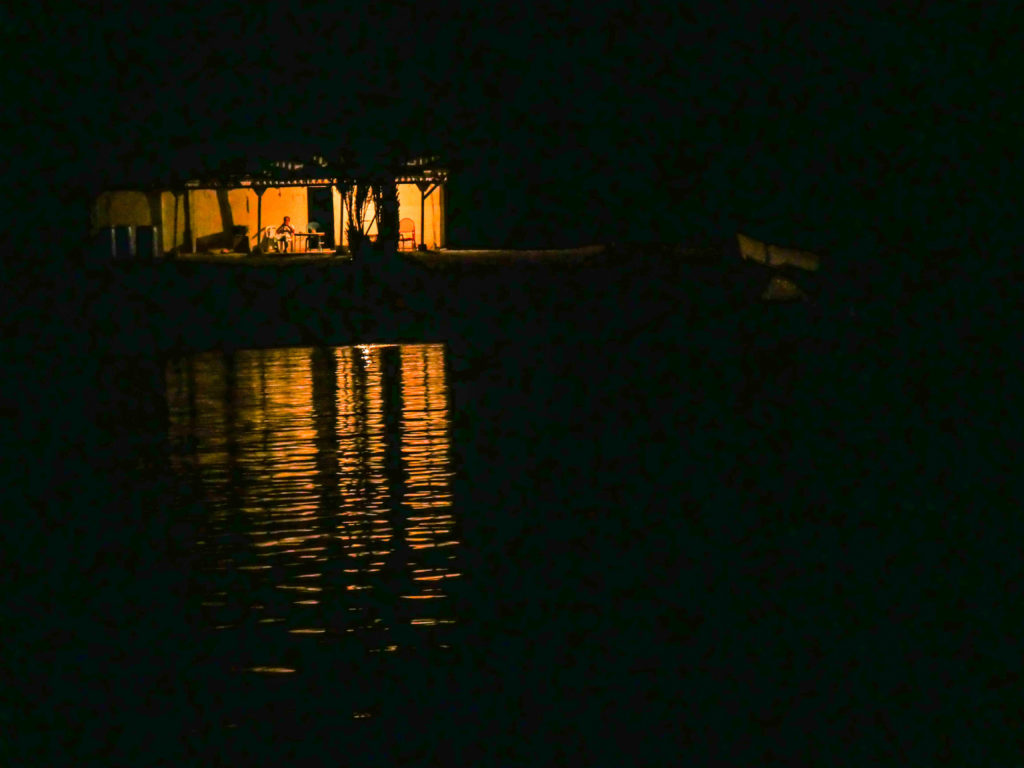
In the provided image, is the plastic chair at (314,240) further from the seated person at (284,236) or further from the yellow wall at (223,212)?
the seated person at (284,236)

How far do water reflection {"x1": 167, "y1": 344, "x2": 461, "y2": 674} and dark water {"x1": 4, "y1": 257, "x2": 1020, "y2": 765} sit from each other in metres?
0.03

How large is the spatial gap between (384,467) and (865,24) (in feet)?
61.5

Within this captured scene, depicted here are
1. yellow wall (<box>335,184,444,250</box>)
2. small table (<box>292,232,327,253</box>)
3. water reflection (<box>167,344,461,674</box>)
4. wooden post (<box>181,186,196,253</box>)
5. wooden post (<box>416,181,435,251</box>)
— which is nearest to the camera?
water reflection (<box>167,344,461,674</box>)

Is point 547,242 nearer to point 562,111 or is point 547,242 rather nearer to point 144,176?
point 562,111

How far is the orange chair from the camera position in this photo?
28.9m

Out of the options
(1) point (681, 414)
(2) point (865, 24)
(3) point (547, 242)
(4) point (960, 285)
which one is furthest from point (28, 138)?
(1) point (681, 414)

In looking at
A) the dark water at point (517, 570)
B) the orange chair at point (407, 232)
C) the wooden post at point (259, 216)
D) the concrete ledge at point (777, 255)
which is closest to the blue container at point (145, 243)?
the wooden post at point (259, 216)

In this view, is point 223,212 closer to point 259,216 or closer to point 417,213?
point 259,216

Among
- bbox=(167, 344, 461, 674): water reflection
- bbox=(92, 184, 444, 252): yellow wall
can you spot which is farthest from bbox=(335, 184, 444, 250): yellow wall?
bbox=(167, 344, 461, 674): water reflection

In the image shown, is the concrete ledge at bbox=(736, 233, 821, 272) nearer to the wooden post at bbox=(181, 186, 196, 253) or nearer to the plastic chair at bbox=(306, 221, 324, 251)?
the plastic chair at bbox=(306, 221, 324, 251)

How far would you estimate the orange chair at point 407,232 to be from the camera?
28906 mm

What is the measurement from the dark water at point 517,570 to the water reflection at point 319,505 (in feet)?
0.09

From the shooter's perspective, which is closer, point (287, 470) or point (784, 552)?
point (784, 552)

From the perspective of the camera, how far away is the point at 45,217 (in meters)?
25.5
